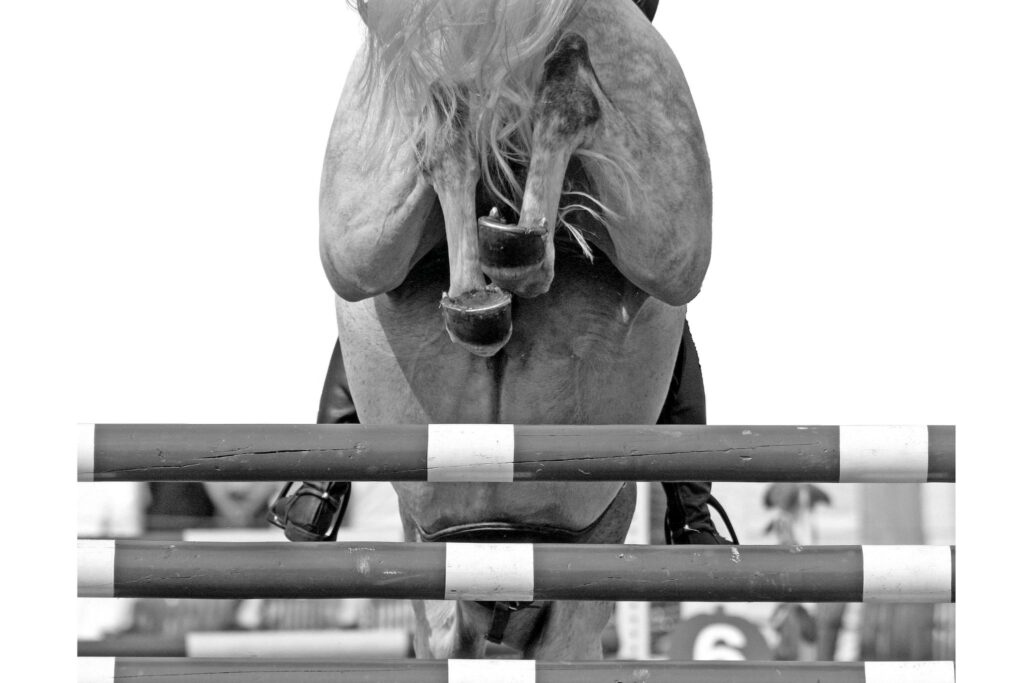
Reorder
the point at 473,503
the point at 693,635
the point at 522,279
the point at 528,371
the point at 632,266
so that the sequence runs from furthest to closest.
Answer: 1. the point at 693,635
2. the point at 473,503
3. the point at 528,371
4. the point at 632,266
5. the point at 522,279

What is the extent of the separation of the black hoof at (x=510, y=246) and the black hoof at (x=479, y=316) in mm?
69

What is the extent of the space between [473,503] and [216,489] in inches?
253

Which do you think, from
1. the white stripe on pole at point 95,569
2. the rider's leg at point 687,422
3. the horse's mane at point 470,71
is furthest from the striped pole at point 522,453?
the rider's leg at point 687,422

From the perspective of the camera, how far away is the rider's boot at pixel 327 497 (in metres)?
4.00

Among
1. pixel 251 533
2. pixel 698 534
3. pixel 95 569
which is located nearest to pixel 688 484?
pixel 698 534

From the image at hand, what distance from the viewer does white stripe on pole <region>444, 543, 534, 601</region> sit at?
2498mm

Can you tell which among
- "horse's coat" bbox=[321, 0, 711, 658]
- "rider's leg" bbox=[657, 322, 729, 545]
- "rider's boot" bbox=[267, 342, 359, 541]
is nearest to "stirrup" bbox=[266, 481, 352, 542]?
"rider's boot" bbox=[267, 342, 359, 541]

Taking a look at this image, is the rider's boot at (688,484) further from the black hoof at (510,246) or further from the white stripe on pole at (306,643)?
the white stripe on pole at (306,643)

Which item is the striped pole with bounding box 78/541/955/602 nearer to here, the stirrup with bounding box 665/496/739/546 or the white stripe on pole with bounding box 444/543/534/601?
the white stripe on pole with bounding box 444/543/534/601

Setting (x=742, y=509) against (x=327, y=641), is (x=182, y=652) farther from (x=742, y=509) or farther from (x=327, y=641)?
(x=742, y=509)

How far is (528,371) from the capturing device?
3270 millimetres

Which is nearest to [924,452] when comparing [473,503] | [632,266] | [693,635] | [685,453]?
[685,453]

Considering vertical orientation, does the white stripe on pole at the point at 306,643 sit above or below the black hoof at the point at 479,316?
below

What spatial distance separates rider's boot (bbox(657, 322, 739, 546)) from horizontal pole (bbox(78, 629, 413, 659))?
17.4ft
